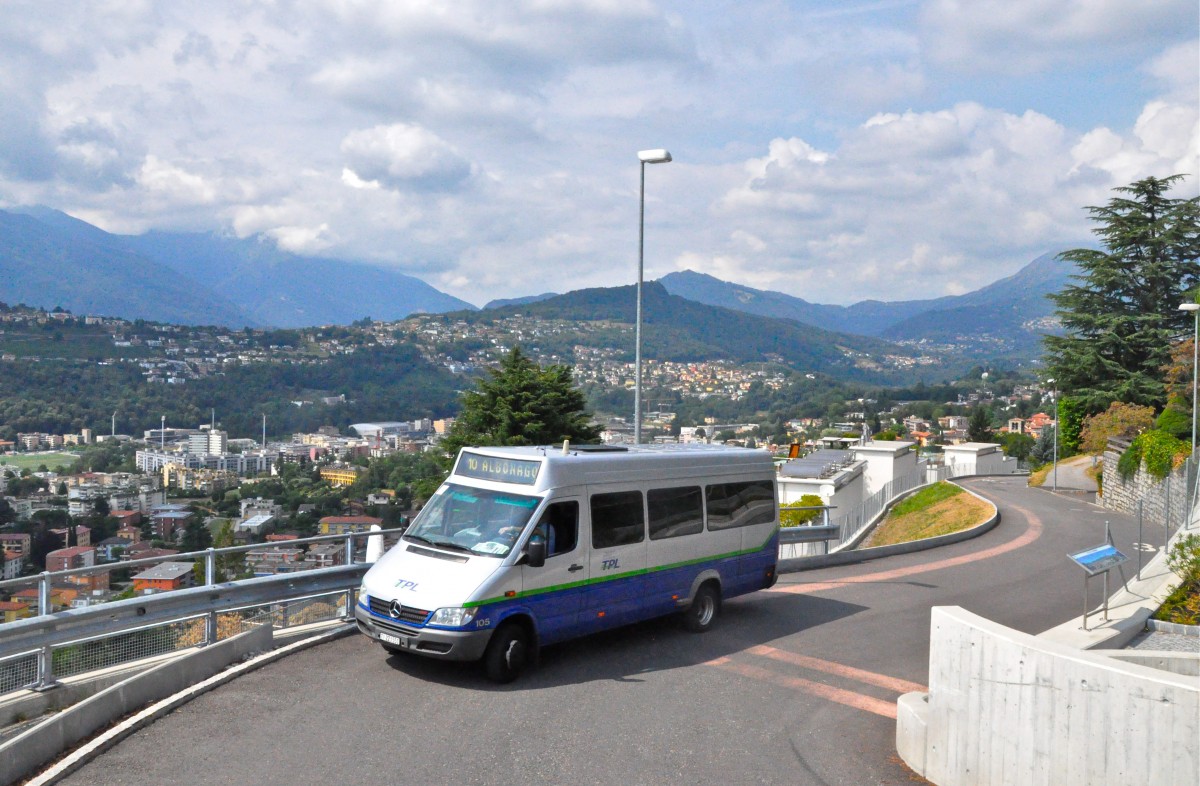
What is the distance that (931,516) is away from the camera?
35938 mm

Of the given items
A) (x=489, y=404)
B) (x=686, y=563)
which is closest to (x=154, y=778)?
(x=686, y=563)

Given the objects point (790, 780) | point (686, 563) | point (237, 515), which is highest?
point (686, 563)

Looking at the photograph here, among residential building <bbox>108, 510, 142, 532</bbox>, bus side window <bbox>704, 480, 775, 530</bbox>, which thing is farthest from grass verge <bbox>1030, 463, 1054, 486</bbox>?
bus side window <bbox>704, 480, 775, 530</bbox>

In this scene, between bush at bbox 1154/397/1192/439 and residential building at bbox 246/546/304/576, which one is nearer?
residential building at bbox 246/546/304/576

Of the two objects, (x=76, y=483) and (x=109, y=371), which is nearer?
(x=76, y=483)

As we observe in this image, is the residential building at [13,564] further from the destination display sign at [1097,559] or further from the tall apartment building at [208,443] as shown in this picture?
the tall apartment building at [208,443]

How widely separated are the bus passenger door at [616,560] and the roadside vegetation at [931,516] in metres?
21.2

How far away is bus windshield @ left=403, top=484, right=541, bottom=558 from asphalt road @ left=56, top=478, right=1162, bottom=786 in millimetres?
1271

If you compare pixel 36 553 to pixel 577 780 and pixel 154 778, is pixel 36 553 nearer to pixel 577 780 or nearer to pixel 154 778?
pixel 154 778

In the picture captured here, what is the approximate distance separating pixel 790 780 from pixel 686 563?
461 centimetres

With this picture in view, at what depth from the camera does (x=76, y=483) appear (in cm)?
4672

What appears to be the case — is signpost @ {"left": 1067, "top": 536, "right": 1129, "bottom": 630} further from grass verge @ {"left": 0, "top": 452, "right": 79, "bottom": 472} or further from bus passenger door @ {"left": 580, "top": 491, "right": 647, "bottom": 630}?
grass verge @ {"left": 0, "top": 452, "right": 79, "bottom": 472}

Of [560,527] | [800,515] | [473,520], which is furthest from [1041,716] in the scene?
[800,515]

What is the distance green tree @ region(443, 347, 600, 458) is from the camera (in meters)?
37.3
